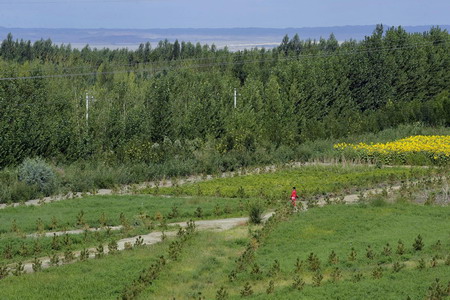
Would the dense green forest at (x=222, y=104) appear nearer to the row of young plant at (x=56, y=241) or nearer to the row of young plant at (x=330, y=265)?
the row of young plant at (x=56, y=241)

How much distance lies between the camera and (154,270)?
13.8 metres

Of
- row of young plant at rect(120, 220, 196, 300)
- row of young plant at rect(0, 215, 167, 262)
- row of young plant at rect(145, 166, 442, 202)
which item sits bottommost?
row of young plant at rect(145, 166, 442, 202)

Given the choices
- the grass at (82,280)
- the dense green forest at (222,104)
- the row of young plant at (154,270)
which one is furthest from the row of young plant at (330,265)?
the dense green forest at (222,104)

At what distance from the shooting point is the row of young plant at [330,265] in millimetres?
12977

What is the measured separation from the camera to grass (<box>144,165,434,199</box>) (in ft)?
81.5

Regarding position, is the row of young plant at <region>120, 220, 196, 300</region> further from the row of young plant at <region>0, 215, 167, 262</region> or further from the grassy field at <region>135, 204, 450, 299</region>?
the row of young plant at <region>0, 215, 167, 262</region>

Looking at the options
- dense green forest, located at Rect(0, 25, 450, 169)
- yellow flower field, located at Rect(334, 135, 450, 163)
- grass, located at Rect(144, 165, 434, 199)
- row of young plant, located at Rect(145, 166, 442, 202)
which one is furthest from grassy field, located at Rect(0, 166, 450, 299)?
dense green forest, located at Rect(0, 25, 450, 169)

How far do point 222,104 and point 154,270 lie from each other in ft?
95.2

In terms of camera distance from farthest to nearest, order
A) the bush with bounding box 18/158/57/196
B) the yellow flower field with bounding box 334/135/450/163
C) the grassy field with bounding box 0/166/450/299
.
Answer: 1. the yellow flower field with bounding box 334/135/450/163
2. the bush with bounding box 18/158/57/196
3. the grassy field with bounding box 0/166/450/299

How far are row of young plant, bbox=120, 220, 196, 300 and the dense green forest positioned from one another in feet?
46.2

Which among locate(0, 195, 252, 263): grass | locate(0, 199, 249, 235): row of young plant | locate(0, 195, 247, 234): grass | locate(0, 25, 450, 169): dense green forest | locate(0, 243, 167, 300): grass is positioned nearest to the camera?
locate(0, 243, 167, 300): grass

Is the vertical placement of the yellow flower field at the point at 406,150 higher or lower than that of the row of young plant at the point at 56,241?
higher

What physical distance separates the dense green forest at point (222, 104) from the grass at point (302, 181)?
339 cm

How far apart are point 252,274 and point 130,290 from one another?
2.50 m
